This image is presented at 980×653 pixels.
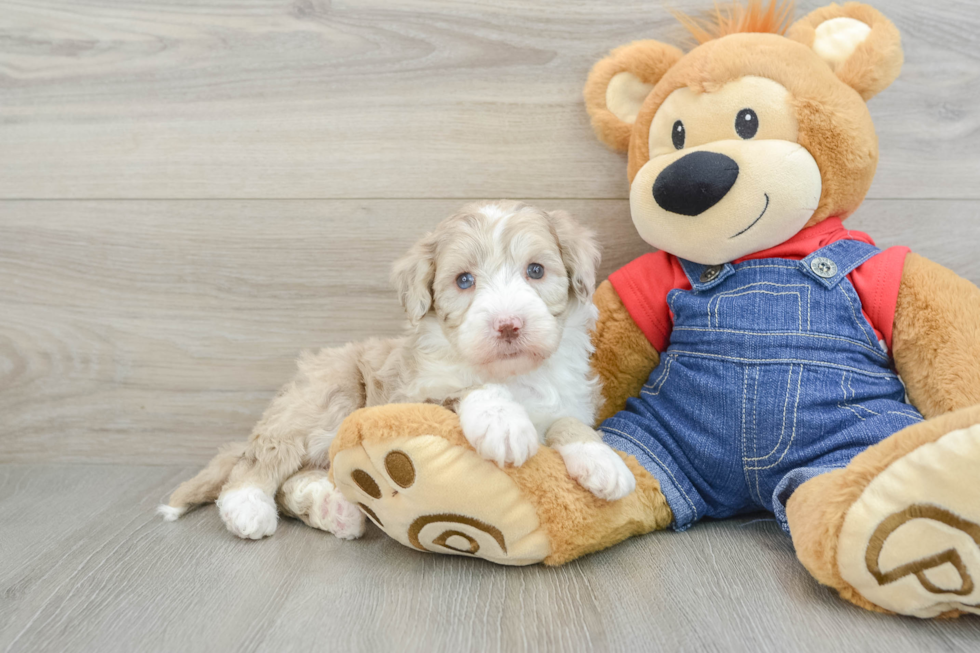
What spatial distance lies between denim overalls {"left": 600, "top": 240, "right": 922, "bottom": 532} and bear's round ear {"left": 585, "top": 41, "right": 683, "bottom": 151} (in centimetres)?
43

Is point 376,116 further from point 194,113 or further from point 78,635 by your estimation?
point 78,635

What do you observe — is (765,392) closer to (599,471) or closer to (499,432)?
(599,471)

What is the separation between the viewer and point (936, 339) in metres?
1.27

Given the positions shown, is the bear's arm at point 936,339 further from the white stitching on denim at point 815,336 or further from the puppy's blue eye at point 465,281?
the puppy's blue eye at point 465,281

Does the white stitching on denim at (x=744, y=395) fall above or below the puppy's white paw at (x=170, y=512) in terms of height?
above

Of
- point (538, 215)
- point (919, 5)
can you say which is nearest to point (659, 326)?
point (538, 215)

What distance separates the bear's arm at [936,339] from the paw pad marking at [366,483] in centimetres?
105

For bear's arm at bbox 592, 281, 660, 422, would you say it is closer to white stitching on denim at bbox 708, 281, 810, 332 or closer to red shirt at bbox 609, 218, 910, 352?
red shirt at bbox 609, 218, 910, 352

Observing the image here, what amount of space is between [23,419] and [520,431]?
1.66 metres

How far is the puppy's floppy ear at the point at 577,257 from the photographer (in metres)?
1.37

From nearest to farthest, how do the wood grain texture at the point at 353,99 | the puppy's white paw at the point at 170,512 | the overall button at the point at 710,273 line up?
the overall button at the point at 710,273, the puppy's white paw at the point at 170,512, the wood grain texture at the point at 353,99

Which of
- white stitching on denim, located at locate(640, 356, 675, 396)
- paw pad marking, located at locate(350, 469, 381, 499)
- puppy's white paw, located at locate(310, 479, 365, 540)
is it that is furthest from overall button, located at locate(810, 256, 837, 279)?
puppy's white paw, located at locate(310, 479, 365, 540)

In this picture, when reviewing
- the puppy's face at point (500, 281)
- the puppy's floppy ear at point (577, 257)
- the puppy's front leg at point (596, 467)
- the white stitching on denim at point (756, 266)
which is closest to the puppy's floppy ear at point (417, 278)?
the puppy's face at point (500, 281)

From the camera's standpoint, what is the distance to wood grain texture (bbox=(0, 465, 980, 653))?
0.96 meters
